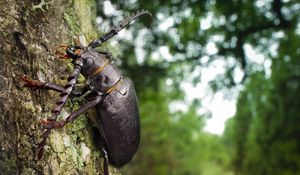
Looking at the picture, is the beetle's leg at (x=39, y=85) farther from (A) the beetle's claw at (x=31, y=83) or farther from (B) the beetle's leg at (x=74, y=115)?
(B) the beetle's leg at (x=74, y=115)

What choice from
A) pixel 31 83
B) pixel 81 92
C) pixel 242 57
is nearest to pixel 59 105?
pixel 31 83

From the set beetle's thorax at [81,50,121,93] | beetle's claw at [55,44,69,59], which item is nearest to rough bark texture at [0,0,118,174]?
beetle's claw at [55,44,69,59]

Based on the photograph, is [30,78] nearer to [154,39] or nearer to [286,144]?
[154,39]

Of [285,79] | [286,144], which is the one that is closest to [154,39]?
[285,79]

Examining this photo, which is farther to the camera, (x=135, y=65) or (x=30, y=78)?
(x=135, y=65)

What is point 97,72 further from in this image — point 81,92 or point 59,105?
point 59,105

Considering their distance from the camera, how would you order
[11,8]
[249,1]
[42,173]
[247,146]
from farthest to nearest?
[247,146], [249,1], [11,8], [42,173]

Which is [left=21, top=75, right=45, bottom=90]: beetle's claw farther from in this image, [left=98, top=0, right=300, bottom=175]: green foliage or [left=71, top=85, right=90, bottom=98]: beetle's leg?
[left=98, top=0, right=300, bottom=175]: green foliage

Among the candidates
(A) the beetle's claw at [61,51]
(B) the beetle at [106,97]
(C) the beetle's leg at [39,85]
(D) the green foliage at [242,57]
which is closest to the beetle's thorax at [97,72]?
(B) the beetle at [106,97]
